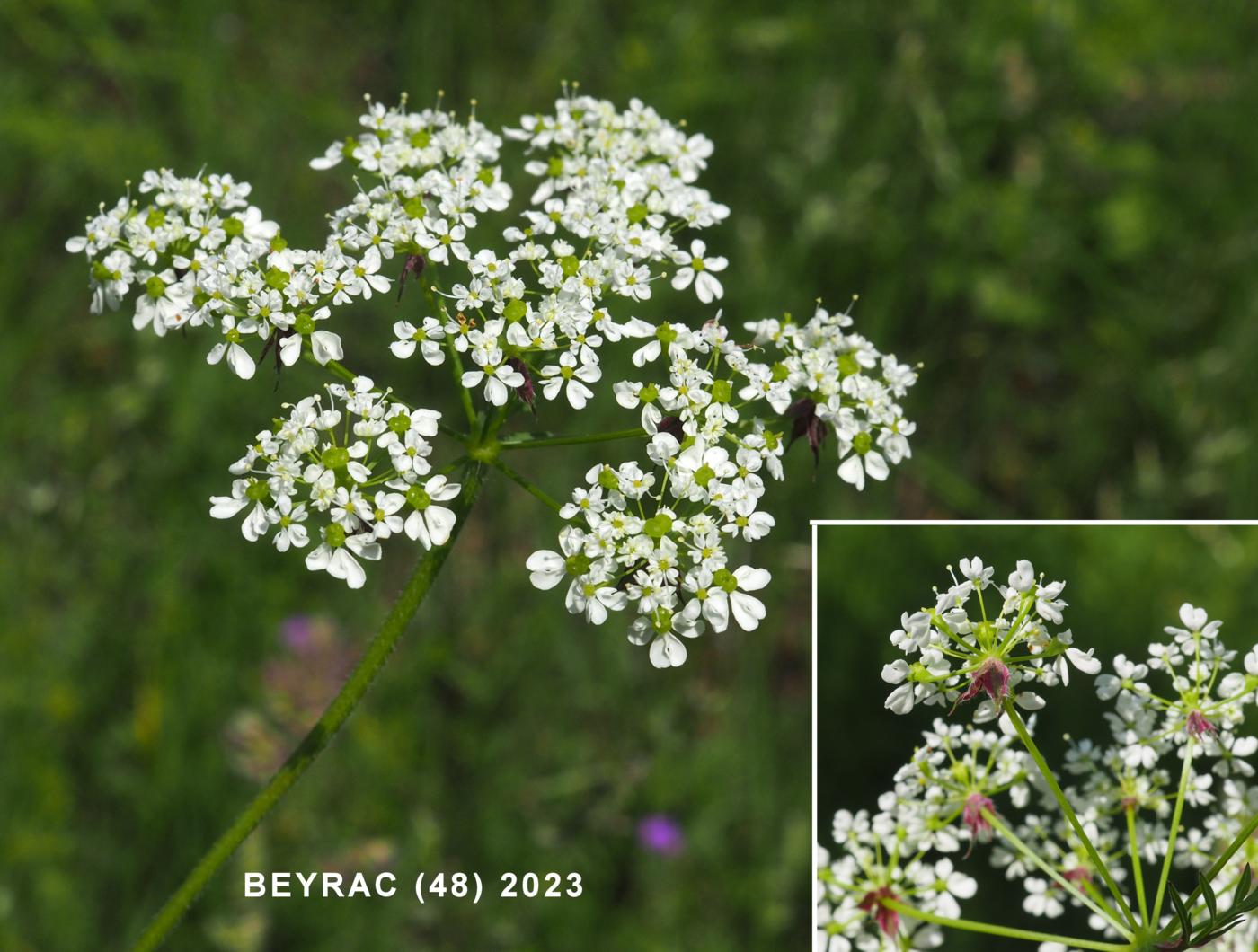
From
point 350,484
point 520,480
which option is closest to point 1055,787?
point 520,480

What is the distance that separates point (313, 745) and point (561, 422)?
3.51 metres

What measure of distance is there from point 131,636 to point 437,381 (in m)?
1.89

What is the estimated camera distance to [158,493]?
5.86 m

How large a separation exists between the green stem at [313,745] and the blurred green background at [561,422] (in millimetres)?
2220

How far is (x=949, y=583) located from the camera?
610 cm

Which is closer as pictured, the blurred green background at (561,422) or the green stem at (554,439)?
the green stem at (554,439)

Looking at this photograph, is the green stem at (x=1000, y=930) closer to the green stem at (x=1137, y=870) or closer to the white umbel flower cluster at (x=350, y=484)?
the green stem at (x=1137, y=870)

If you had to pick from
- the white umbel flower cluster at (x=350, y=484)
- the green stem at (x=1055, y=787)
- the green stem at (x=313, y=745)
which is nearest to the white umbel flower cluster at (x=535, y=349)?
the white umbel flower cluster at (x=350, y=484)

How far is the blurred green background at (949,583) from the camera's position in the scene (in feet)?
18.9

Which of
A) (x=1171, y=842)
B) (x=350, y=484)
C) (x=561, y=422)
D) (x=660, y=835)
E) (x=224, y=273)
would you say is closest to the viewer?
(x=1171, y=842)

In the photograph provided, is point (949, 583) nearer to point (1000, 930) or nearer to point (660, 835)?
point (660, 835)

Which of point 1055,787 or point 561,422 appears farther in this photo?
point 561,422

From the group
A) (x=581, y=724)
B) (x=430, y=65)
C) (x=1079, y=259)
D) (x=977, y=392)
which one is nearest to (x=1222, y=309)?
(x=1079, y=259)

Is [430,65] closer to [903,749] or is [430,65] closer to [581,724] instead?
[581,724]
